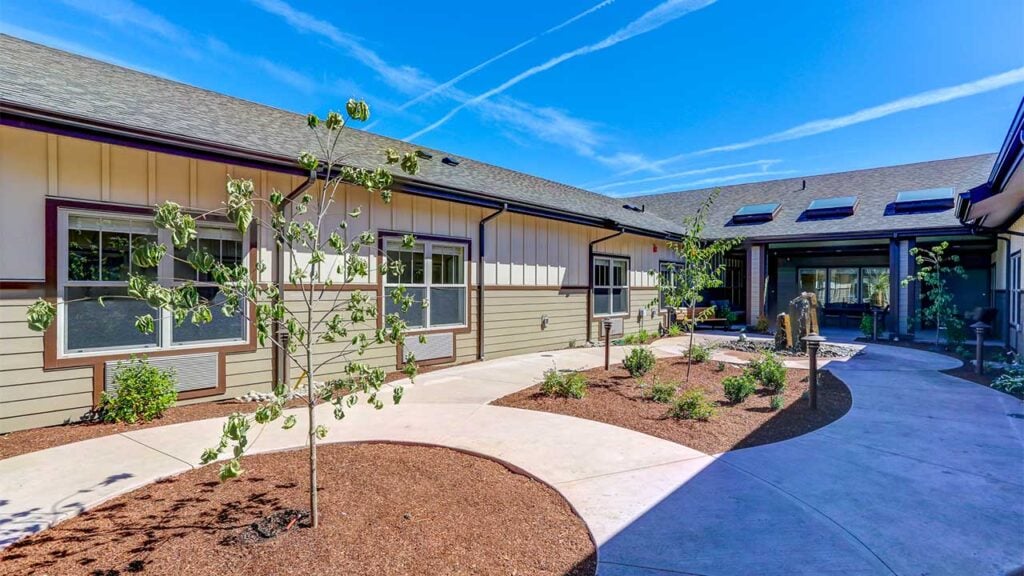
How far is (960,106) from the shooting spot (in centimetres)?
1295

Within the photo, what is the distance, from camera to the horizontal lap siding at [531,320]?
31.7 ft

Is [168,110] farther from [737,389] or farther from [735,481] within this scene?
[737,389]

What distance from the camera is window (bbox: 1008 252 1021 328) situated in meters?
9.48

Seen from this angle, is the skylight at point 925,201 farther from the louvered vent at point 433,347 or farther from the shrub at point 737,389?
the louvered vent at point 433,347

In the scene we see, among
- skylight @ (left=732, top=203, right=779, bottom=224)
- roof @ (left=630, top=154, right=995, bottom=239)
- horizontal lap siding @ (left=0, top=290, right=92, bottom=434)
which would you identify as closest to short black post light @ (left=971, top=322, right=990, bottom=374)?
roof @ (left=630, top=154, right=995, bottom=239)

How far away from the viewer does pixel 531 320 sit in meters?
10.5

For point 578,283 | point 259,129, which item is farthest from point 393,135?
point 578,283

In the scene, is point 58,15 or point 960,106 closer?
point 58,15

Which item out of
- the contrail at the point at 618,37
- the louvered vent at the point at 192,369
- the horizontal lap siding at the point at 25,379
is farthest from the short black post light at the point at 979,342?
the horizontal lap siding at the point at 25,379

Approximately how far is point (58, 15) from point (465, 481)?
8.49 metres

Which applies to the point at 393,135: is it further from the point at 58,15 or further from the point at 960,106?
the point at 960,106

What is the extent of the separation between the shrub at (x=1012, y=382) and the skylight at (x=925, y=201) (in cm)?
860

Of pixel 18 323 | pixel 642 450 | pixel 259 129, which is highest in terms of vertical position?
pixel 259 129

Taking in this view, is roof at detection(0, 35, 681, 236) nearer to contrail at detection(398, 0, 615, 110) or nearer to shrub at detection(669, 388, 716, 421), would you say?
contrail at detection(398, 0, 615, 110)
